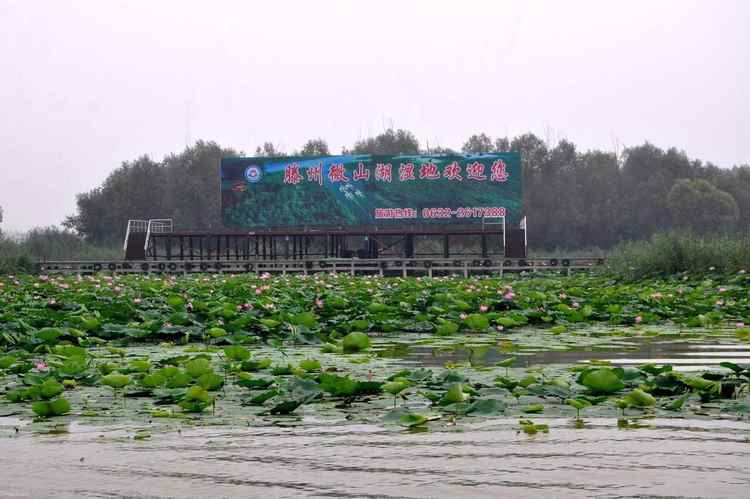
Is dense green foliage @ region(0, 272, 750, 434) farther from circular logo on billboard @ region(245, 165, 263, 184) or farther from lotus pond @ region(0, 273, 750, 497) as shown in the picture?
circular logo on billboard @ region(245, 165, 263, 184)

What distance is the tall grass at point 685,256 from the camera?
19.0 m

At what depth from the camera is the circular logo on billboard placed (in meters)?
40.4

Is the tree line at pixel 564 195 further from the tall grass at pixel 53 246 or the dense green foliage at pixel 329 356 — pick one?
the dense green foliage at pixel 329 356

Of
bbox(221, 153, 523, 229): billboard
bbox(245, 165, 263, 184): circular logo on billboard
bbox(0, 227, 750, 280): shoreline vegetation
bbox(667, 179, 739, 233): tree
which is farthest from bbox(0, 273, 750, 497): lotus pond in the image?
bbox(667, 179, 739, 233): tree

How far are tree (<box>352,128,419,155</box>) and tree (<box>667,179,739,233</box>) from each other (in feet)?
52.2

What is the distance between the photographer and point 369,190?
3994 cm

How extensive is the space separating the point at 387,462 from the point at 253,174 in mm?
37326

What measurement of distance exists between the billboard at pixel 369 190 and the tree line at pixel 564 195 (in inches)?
611

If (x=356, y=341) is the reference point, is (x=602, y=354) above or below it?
below

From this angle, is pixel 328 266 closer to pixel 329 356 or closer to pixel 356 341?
pixel 329 356

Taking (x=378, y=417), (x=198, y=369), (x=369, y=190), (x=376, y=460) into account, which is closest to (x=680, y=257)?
(x=198, y=369)

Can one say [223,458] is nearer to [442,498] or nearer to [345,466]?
[345,466]

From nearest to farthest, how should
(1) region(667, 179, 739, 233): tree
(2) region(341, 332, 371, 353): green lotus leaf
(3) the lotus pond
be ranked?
(3) the lotus pond → (2) region(341, 332, 371, 353): green lotus leaf → (1) region(667, 179, 739, 233): tree

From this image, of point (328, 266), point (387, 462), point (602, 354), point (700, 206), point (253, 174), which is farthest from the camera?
point (700, 206)
